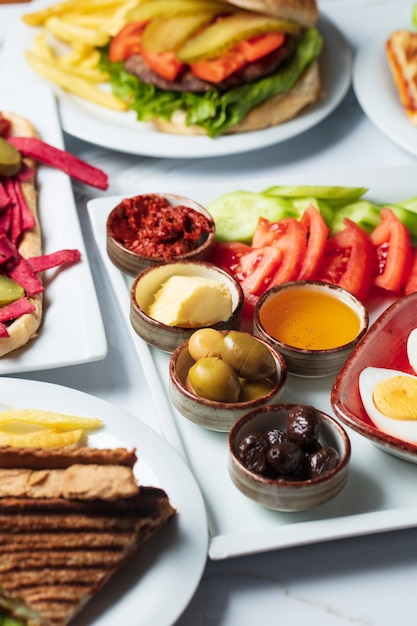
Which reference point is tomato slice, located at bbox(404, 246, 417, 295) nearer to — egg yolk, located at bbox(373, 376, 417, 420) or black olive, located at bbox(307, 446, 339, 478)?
egg yolk, located at bbox(373, 376, 417, 420)

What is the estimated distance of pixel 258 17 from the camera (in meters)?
4.54

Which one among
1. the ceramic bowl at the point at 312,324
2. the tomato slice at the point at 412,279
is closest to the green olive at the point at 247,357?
the ceramic bowl at the point at 312,324

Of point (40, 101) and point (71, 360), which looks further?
point (40, 101)

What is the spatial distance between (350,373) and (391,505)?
457 millimetres

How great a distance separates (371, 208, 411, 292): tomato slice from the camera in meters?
3.33

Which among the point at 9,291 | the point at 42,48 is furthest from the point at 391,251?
the point at 42,48

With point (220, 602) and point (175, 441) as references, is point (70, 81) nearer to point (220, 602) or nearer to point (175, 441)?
point (175, 441)

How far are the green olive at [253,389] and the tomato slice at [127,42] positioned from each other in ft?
8.52

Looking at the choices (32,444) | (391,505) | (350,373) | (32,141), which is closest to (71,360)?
(32,444)

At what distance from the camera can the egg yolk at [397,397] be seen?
2635 mm

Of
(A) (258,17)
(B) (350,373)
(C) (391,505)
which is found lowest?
(C) (391,505)

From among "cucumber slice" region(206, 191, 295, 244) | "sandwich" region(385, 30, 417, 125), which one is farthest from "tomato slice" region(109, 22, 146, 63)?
"sandwich" region(385, 30, 417, 125)

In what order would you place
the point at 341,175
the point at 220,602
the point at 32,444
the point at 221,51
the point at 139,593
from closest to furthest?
the point at 139,593 → the point at 220,602 → the point at 32,444 → the point at 341,175 → the point at 221,51

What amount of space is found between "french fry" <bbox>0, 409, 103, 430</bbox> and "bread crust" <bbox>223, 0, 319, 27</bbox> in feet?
9.00
